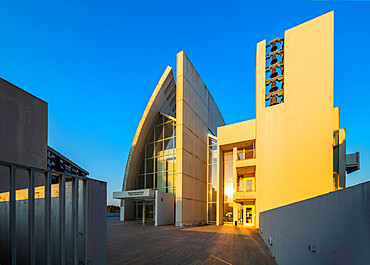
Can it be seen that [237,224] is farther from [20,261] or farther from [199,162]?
[20,261]

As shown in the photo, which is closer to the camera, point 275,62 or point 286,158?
point 286,158

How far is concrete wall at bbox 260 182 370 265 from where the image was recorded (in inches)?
92.1

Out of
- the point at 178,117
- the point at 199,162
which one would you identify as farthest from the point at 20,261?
the point at 199,162

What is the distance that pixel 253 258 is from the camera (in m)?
8.05

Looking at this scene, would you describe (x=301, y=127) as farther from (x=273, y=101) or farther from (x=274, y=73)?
(x=274, y=73)

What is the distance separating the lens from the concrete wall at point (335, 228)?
234cm

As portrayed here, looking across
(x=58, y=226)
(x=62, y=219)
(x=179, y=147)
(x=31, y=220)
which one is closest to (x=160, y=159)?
(x=179, y=147)

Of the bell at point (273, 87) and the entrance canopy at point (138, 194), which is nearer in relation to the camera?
the bell at point (273, 87)

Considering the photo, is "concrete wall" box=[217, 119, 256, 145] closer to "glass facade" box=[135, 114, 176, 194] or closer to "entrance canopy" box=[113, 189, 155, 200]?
"glass facade" box=[135, 114, 176, 194]

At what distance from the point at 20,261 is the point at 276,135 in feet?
65.0

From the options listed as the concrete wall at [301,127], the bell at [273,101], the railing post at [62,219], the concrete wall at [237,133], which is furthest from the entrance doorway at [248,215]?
the railing post at [62,219]

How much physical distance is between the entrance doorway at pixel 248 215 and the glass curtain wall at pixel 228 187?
159 centimetres

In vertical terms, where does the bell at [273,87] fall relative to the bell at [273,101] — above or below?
above

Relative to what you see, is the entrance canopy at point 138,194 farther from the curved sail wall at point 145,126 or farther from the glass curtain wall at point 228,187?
the glass curtain wall at point 228,187
